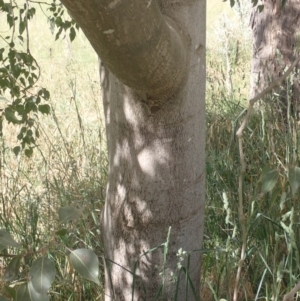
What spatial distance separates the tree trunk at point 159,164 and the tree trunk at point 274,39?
237 cm

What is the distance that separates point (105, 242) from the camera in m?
2.01

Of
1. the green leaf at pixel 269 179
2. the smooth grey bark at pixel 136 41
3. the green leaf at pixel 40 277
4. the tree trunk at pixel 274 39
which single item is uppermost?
the tree trunk at pixel 274 39

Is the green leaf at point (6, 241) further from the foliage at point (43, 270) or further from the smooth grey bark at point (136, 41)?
the smooth grey bark at point (136, 41)

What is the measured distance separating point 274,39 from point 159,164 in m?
2.77

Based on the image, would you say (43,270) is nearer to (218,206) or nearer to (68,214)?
(68,214)

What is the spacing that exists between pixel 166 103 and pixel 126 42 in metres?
0.39

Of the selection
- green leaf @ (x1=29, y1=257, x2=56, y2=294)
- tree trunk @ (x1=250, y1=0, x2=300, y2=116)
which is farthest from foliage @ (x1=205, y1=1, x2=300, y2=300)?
green leaf @ (x1=29, y1=257, x2=56, y2=294)

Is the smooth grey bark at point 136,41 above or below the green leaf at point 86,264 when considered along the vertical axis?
above

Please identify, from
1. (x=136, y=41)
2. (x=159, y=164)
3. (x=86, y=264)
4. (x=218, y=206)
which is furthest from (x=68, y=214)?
(x=218, y=206)

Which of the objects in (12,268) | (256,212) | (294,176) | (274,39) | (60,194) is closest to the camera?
(12,268)

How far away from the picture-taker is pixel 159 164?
1.79m

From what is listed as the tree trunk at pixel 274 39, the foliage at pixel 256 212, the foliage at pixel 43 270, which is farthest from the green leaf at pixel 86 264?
the tree trunk at pixel 274 39

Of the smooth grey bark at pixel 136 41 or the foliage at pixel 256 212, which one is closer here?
the smooth grey bark at pixel 136 41

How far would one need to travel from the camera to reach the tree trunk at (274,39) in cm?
418
